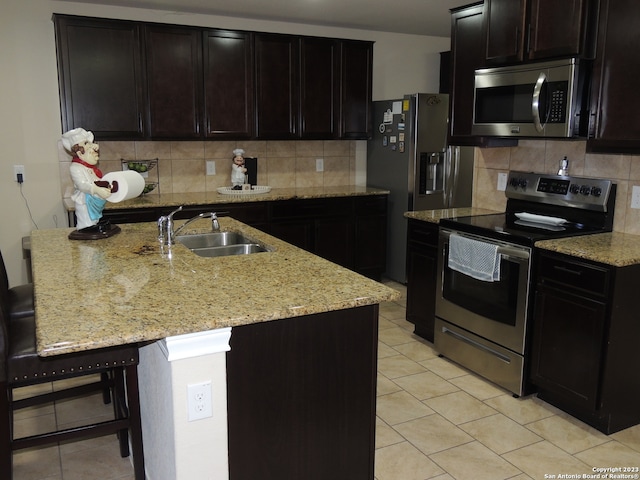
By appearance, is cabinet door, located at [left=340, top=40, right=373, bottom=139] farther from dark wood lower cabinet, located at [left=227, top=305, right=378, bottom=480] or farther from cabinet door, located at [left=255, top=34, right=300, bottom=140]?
dark wood lower cabinet, located at [left=227, top=305, right=378, bottom=480]

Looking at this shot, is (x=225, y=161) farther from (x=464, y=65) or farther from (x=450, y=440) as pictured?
(x=450, y=440)

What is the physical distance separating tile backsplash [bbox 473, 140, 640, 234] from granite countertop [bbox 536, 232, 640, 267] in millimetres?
159

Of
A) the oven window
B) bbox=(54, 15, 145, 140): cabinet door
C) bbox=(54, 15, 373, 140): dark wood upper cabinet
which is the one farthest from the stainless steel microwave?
bbox=(54, 15, 145, 140): cabinet door

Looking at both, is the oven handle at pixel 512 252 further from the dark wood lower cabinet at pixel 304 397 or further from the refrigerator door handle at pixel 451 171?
the refrigerator door handle at pixel 451 171

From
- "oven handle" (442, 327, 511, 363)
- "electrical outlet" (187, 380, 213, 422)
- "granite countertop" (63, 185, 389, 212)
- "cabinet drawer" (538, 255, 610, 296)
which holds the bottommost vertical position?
"oven handle" (442, 327, 511, 363)

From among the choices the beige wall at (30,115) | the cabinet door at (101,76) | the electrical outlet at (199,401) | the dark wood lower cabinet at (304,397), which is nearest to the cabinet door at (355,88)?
the beige wall at (30,115)

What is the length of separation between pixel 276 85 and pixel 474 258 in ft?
8.31

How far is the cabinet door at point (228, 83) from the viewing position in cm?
455

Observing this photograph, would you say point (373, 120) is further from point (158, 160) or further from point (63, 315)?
point (63, 315)

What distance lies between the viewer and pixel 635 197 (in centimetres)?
295

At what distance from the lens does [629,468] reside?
7.91 feet

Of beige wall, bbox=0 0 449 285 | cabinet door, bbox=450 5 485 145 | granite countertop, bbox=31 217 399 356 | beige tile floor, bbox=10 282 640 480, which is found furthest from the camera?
beige wall, bbox=0 0 449 285

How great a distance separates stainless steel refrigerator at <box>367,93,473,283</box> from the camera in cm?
482

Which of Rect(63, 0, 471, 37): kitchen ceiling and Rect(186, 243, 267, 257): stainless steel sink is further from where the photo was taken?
Rect(63, 0, 471, 37): kitchen ceiling
